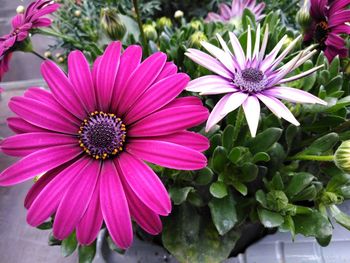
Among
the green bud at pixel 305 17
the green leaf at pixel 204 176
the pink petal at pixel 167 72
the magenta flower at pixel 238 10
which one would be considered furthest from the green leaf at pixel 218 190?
the magenta flower at pixel 238 10

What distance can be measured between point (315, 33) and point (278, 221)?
217mm

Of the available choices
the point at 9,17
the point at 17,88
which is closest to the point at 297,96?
the point at 17,88

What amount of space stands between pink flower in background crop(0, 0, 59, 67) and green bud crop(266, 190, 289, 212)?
28cm

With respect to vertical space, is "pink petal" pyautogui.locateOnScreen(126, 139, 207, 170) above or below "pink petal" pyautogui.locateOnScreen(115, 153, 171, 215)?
above

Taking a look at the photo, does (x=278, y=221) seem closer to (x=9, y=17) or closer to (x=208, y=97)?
(x=208, y=97)

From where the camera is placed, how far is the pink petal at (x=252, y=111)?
0.27 meters

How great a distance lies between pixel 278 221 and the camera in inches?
14.2

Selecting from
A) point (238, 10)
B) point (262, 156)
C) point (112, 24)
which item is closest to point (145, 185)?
point (262, 156)

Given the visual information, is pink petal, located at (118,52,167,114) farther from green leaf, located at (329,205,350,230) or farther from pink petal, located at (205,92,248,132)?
green leaf, located at (329,205,350,230)

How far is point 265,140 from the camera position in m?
0.37

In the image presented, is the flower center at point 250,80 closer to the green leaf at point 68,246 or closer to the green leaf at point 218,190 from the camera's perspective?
the green leaf at point 218,190

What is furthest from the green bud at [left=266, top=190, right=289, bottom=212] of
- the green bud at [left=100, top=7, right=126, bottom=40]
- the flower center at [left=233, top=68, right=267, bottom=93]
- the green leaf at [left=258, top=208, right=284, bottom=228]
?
the green bud at [left=100, top=7, right=126, bottom=40]

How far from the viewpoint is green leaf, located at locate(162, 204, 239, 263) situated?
0.39 metres

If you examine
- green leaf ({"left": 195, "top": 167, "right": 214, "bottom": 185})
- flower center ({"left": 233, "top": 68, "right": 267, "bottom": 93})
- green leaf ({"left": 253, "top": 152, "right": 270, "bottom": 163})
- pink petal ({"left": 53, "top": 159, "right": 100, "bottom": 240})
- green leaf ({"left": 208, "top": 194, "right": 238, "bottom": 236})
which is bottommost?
green leaf ({"left": 208, "top": 194, "right": 238, "bottom": 236})
